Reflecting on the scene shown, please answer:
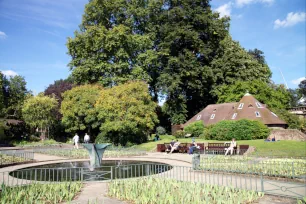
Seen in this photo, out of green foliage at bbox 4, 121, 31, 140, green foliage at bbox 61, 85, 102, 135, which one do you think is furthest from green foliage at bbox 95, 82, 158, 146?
green foliage at bbox 4, 121, 31, 140

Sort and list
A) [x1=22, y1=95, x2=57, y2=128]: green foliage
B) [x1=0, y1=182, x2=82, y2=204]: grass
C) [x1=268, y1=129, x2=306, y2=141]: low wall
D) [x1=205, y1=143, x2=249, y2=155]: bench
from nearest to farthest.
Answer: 1. [x1=0, y1=182, x2=82, y2=204]: grass
2. [x1=205, y1=143, x2=249, y2=155]: bench
3. [x1=268, y1=129, x2=306, y2=141]: low wall
4. [x1=22, y1=95, x2=57, y2=128]: green foliage

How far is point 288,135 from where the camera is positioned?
1150 inches

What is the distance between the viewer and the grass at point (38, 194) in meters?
7.91

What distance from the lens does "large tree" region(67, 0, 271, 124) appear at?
3962cm

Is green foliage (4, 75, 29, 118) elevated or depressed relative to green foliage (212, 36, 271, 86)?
depressed

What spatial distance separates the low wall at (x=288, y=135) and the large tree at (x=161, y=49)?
47.6ft

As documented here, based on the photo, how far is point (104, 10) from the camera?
136 ft

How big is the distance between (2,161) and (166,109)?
31.0 meters

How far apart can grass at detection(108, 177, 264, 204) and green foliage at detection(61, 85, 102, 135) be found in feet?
84.2

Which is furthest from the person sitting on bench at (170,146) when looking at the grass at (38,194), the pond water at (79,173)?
the grass at (38,194)

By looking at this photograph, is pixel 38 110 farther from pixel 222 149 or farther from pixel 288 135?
pixel 288 135

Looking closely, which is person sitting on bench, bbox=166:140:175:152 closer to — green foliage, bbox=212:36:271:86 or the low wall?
the low wall

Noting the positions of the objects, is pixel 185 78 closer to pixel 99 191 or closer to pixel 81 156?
pixel 81 156

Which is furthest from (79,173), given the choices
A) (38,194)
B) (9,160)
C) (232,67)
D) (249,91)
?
(232,67)
